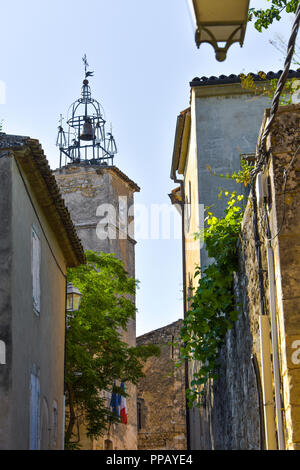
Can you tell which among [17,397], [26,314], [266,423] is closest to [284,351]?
[266,423]

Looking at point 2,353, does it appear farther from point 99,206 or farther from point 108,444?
point 99,206

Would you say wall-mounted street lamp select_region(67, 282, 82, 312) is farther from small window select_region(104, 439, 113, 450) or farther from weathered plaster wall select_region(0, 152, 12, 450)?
small window select_region(104, 439, 113, 450)

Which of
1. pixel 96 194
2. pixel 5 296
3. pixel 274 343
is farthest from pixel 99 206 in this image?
pixel 274 343

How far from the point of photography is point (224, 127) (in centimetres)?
1688

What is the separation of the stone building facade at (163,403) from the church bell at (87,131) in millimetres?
10138

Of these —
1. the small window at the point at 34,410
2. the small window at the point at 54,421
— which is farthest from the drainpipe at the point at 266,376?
the small window at the point at 54,421

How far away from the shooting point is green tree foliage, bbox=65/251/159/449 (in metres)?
20.7

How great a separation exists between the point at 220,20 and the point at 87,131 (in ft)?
97.3

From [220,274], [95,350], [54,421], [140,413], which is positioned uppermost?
[95,350]

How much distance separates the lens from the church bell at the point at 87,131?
1316 inches

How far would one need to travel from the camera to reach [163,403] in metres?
36.4

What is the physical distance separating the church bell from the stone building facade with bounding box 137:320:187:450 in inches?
399

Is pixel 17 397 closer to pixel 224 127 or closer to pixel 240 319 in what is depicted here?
pixel 240 319

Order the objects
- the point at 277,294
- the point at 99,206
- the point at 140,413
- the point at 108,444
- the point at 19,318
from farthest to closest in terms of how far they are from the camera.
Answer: the point at 140,413, the point at 99,206, the point at 108,444, the point at 19,318, the point at 277,294
